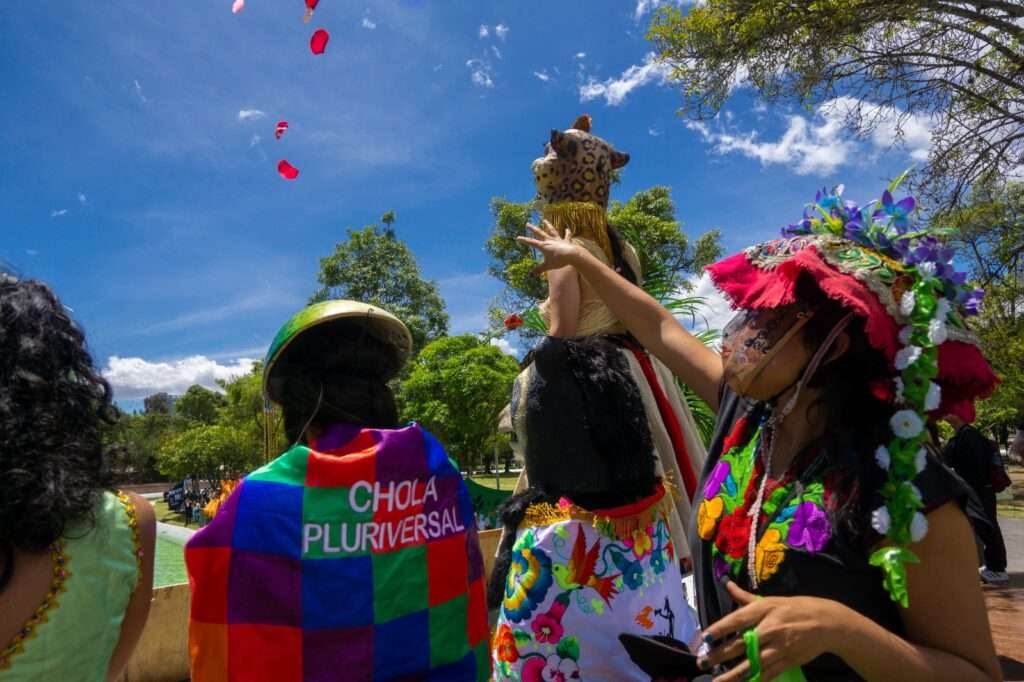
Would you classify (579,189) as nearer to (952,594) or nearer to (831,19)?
(952,594)

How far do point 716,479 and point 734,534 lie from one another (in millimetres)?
186

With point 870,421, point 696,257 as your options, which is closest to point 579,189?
point 870,421

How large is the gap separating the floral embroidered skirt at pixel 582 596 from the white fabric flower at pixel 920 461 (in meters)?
1.21

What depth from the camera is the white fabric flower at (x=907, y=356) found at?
1287mm

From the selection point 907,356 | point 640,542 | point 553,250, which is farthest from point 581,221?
point 907,356

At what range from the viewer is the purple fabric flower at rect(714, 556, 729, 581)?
1.50m

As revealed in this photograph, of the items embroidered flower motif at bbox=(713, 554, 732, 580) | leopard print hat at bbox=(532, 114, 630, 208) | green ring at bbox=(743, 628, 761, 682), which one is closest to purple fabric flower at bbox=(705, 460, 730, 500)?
embroidered flower motif at bbox=(713, 554, 732, 580)

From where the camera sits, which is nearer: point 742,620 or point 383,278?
point 742,620

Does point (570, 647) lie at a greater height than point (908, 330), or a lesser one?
lesser

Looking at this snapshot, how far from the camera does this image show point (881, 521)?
1.22 meters

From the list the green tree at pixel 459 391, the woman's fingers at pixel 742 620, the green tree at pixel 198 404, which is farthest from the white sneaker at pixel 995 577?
the green tree at pixel 198 404

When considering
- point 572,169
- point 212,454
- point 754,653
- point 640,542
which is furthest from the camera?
point 212,454

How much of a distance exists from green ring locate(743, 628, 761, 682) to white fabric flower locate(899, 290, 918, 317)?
0.66 m

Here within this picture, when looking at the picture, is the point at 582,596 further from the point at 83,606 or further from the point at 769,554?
the point at 83,606
